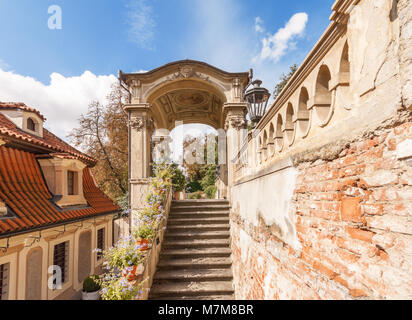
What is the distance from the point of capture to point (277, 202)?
2.48 meters

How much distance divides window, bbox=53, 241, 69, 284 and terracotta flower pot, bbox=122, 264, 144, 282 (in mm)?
4431

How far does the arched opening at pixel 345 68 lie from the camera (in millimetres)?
1563

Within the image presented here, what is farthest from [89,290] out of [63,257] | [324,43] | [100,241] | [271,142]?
[324,43]

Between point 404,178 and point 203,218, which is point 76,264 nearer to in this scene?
point 203,218

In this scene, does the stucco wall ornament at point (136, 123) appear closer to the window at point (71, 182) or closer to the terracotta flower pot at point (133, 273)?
the window at point (71, 182)

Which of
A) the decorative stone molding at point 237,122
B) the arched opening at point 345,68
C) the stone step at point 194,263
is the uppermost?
the decorative stone molding at point 237,122

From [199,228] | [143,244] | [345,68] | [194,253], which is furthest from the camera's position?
[199,228]

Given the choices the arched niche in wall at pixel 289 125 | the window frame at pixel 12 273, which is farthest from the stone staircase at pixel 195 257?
the arched niche in wall at pixel 289 125

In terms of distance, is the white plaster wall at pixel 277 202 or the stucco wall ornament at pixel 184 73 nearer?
the white plaster wall at pixel 277 202

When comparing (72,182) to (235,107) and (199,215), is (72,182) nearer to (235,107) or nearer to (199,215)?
(199,215)

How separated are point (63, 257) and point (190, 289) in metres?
5.15

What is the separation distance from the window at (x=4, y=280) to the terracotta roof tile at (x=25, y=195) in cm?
106

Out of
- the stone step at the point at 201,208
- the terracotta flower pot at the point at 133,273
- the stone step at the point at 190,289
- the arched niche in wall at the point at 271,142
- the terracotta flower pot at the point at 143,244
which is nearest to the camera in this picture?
the arched niche in wall at the point at 271,142

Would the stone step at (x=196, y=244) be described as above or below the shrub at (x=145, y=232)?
below
